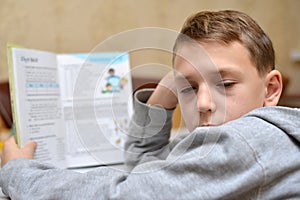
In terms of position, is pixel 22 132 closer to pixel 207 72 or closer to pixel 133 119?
pixel 133 119

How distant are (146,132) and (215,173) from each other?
45cm

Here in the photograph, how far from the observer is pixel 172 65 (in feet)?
2.24

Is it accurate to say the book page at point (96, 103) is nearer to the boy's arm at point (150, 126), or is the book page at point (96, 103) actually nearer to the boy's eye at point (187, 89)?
the boy's arm at point (150, 126)

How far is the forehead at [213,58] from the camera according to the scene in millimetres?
573

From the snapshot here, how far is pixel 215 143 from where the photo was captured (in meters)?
0.47

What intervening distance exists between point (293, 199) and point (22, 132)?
50 centimetres

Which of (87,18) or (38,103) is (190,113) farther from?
(87,18)

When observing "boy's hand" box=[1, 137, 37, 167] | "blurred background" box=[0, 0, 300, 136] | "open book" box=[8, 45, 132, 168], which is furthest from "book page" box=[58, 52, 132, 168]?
"blurred background" box=[0, 0, 300, 136]

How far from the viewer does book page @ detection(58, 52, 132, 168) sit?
770mm

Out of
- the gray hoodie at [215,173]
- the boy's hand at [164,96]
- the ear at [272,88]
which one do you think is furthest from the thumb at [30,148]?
the ear at [272,88]

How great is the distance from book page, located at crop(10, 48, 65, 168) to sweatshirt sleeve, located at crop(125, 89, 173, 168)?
162 mm

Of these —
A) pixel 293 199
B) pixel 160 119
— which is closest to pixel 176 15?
pixel 160 119

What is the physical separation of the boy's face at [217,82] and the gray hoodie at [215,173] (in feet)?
0.24

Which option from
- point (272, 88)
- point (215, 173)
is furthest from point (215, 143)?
point (272, 88)
